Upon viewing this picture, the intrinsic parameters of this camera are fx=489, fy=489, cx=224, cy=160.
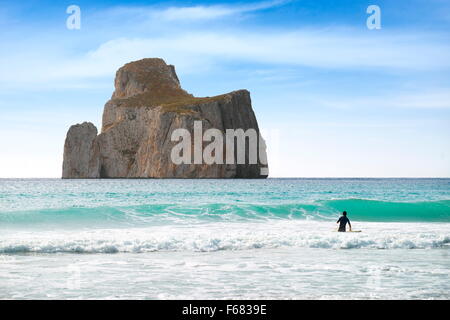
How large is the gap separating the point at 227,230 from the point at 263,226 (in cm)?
261

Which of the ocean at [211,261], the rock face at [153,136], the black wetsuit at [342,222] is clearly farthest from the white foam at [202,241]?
the rock face at [153,136]

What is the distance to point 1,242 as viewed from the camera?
14719 mm

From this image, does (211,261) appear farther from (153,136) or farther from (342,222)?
(153,136)

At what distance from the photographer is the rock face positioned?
11712 centimetres

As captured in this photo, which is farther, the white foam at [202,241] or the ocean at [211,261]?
the white foam at [202,241]

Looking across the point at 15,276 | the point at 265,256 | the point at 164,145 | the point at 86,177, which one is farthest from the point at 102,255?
the point at 86,177

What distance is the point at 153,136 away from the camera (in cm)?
12156

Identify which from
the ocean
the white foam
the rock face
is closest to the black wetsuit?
the white foam

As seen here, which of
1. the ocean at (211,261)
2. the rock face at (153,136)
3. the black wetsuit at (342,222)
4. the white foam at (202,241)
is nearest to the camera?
the ocean at (211,261)

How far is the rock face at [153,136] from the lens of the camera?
117125mm

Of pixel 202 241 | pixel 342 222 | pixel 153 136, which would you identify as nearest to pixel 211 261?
pixel 202 241

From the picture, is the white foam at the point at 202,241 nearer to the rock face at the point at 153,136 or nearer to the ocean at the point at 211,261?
the ocean at the point at 211,261

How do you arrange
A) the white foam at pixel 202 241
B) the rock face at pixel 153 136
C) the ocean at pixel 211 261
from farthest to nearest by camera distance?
1. the rock face at pixel 153 136
2. the white foam at pixel 202 241
3. the ocean at pixel 211 261
